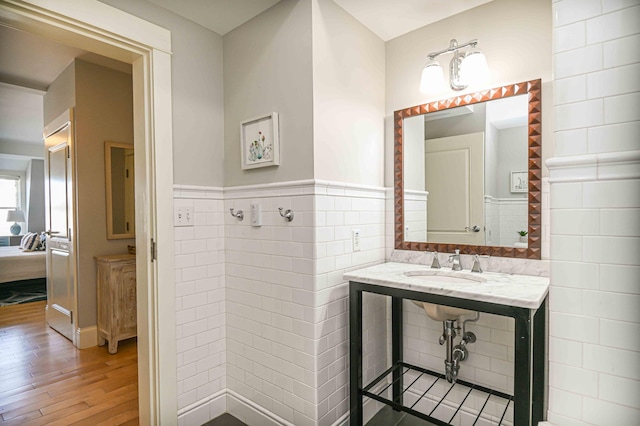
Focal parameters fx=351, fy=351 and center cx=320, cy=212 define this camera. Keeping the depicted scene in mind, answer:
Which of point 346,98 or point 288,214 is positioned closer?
point 288,214

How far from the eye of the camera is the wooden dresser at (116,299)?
2990 millimetres

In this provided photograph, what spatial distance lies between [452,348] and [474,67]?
1.49 meters

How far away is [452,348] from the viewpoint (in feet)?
6.25

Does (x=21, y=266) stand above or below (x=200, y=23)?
below

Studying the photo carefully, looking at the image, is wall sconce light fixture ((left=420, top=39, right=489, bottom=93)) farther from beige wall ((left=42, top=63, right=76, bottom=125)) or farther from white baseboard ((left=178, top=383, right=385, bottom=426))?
beige wall ((left=42, top=63, right=76, bottom=125))

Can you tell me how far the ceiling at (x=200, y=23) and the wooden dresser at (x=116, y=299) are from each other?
1.77 meters

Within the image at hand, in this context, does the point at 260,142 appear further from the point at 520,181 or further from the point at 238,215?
the point at 520,181

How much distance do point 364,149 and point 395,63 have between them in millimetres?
618

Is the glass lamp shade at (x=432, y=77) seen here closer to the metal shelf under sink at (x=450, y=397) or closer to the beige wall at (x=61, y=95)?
the metal shelf under sink at (x=450, y=397)

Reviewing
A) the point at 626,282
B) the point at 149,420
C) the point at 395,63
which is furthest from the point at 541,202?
the point at 149,420

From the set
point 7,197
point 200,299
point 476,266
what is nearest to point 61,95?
point 200,299

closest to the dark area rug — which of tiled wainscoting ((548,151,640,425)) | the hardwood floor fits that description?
the hardwood floor

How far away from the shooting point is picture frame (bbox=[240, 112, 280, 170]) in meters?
1.86

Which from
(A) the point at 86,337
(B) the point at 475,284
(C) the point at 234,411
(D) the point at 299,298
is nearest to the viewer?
(B) the point at 475,284
